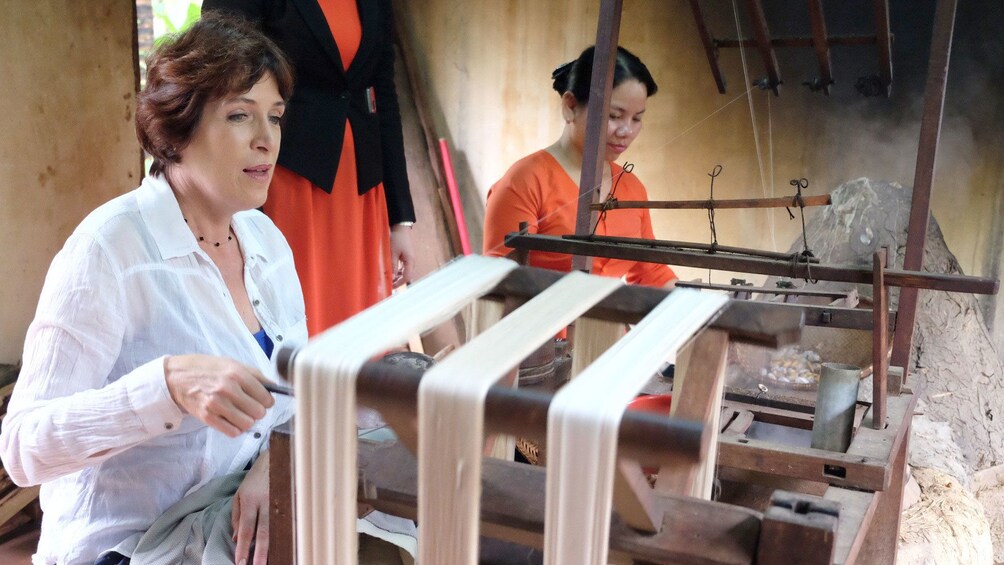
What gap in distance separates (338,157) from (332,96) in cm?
18

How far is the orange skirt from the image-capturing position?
250 cm

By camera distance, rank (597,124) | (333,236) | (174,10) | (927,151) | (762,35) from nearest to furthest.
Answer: (927,151)
(597,124)
(333,236)
(762,35)
(174,10)

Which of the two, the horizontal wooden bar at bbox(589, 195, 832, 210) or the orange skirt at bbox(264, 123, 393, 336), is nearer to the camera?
the horizontal wooden bar at bbox(589, 195, 832, 210)

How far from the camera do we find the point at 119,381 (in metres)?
1.28

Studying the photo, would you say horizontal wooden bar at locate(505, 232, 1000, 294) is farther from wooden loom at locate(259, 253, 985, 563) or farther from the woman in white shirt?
the woman in white shirt

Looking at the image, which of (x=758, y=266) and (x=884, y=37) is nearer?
(x=758, y=266)

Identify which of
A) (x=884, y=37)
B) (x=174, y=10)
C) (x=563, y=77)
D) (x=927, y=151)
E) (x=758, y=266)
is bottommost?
A: (x=758, y=266)

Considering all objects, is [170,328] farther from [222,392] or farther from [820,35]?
[820,35]

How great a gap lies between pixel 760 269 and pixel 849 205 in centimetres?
188

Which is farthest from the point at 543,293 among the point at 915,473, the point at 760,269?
the point at 915,473

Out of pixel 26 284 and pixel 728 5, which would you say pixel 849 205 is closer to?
pixel 728 5

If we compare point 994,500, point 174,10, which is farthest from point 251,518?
point 174,10

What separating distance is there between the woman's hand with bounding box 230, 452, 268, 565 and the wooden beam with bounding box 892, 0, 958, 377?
1.52m

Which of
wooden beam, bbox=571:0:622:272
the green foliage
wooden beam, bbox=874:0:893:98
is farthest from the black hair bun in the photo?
the green foliage
